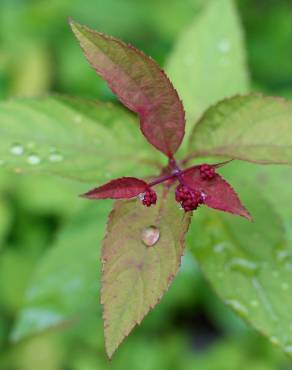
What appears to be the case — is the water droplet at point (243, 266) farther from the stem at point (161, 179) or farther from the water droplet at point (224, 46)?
the water droplet at point (224, 46)

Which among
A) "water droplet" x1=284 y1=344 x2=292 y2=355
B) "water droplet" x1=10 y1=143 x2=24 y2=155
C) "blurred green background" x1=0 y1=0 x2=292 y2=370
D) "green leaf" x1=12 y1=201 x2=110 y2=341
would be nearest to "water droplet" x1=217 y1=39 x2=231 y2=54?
"green leaf" x1=12 y1=201 x2=110 y2=341

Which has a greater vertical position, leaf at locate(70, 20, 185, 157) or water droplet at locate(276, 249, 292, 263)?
leaf at locate(70, 20, 185, 157)

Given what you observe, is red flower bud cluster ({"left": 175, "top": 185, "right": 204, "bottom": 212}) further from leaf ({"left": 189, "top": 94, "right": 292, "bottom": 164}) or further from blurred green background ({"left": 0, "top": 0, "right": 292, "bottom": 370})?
blurred green background ({"left": 0, "top": 0, "right": 292, "bottom": 370})

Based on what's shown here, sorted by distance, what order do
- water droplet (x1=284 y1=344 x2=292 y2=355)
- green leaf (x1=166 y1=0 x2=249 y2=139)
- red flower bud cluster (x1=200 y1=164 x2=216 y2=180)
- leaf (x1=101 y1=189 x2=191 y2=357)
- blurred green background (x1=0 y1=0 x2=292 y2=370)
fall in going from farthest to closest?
1. blurred green background (x1=0 y1=0 x2=292 y2=370)
2. green leaf (x1=166 y1=0 x2=249 y2=139)
3. water droplet (x1=284 y1=344 x2=292 y2=355)
4. red flower bud cluster (x1=200 y1=164 x2=216 y2=180)
5. leaf (x1=101 y1=189 x2=191 y2=357)

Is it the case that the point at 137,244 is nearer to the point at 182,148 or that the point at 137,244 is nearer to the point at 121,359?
the point at 182,148

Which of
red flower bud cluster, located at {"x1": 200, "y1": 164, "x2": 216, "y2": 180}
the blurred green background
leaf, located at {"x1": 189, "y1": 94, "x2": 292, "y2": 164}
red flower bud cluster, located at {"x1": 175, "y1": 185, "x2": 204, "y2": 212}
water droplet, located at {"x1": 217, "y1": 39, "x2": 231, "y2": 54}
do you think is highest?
water droplet, located at {"x1": 217, "y1": 39, "x2": 231, "y2": 54}

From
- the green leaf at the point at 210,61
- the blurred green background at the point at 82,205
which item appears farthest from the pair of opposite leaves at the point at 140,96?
the blurred green background at the point at 82,205

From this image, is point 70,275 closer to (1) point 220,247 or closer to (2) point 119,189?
(1) point 220,247
